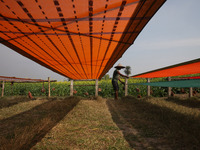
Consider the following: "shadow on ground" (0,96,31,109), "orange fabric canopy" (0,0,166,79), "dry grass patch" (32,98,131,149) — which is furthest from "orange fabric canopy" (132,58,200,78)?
"shadow on ground" (0,96,31,109)

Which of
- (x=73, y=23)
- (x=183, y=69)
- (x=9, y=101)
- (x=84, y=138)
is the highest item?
(x=73, y=23)

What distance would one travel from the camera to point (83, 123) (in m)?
3.30

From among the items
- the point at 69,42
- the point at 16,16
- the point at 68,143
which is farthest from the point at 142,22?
the point at 68,143

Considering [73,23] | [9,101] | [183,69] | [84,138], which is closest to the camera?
[73,23]

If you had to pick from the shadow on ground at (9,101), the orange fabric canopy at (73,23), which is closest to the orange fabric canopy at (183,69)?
the orange fabric canopy at (73,23)

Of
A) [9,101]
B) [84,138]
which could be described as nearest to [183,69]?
[84,138]

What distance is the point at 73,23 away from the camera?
194cm

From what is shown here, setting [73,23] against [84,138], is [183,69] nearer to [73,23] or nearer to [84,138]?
[84,138]

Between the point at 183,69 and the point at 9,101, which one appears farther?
the point at 9,101

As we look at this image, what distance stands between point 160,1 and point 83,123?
9.26 feet

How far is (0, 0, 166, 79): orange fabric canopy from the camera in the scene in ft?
4.91

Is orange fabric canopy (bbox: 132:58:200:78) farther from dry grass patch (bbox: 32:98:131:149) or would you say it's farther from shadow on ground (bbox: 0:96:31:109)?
shadow on ground (bbox: 0:96:31:109)

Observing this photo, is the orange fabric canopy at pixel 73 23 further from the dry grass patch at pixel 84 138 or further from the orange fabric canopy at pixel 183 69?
the dry grass patch at pixel 84 138

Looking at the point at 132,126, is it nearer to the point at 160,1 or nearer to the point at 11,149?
the point at 11,149
